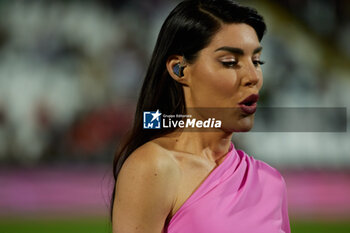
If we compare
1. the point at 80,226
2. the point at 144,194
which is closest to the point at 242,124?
the point at 144,194

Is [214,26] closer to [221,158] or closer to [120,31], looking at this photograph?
[221,158]

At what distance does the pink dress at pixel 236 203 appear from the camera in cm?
152

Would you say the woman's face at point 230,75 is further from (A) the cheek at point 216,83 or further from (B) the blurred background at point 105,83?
(B) the blurred background at point 105,83

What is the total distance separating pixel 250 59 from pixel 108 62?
5.37 metres

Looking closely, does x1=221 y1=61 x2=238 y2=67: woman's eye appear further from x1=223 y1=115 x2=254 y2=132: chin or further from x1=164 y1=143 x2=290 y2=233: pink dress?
x1=164 y1=143 x2=290 y2=233: pink dress

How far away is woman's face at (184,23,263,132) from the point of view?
1580 millimetres

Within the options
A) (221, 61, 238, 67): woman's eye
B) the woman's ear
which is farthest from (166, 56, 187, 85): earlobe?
(221, 61, 238, 67): woman's eye

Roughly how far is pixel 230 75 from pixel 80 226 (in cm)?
355

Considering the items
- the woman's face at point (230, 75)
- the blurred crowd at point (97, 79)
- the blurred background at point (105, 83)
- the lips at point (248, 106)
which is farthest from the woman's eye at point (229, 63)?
the blurred crowd at point (97, 79)

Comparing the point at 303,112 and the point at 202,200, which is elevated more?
the point at 202,200

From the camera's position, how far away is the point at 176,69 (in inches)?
65.7

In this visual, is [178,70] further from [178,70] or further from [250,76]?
[250,76]

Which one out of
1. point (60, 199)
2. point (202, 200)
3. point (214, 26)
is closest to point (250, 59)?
point (214, 26)

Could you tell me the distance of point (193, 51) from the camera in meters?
1.62
